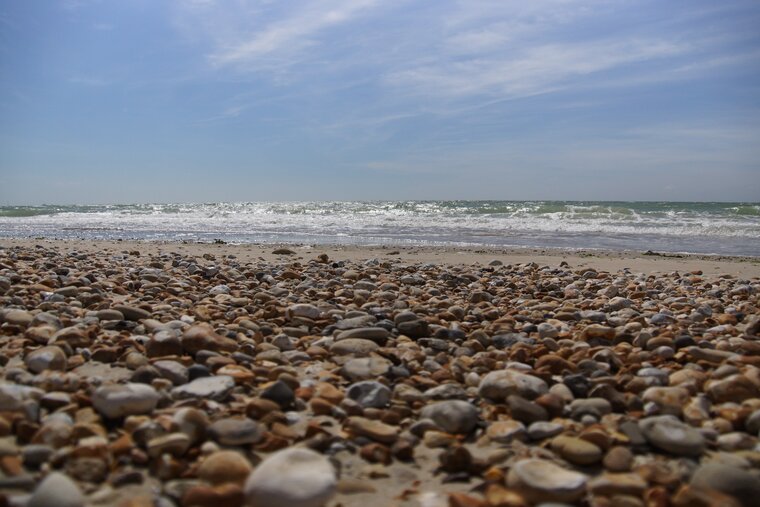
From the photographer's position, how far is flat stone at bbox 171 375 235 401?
2248 mm

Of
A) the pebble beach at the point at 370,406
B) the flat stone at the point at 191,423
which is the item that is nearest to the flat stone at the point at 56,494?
the pebble beach at the point at 370,406

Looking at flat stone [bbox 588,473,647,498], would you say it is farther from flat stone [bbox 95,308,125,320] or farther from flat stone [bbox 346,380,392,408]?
flat stone [bbox 95,308,125,320]

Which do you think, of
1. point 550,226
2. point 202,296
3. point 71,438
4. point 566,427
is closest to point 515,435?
point 566,427

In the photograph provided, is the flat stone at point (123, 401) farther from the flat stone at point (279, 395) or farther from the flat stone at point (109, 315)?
the flat stone at point (109, 315)

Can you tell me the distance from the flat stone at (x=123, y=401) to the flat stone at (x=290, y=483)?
2.34 feet

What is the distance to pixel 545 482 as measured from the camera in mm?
1625

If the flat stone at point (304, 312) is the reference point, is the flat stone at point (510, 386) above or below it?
below

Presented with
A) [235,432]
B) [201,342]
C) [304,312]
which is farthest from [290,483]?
[304,312]

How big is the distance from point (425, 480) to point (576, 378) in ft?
3.43

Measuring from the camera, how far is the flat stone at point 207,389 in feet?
7.38

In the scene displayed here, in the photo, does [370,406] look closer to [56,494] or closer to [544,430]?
[544,430]

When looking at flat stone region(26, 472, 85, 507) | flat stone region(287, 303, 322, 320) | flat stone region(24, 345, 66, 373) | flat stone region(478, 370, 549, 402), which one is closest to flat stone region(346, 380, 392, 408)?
flat stone region(478, 370, 549, 402)

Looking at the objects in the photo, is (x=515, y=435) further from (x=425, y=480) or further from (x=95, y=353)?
(x=95, y=353)

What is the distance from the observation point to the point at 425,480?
1817 mm
